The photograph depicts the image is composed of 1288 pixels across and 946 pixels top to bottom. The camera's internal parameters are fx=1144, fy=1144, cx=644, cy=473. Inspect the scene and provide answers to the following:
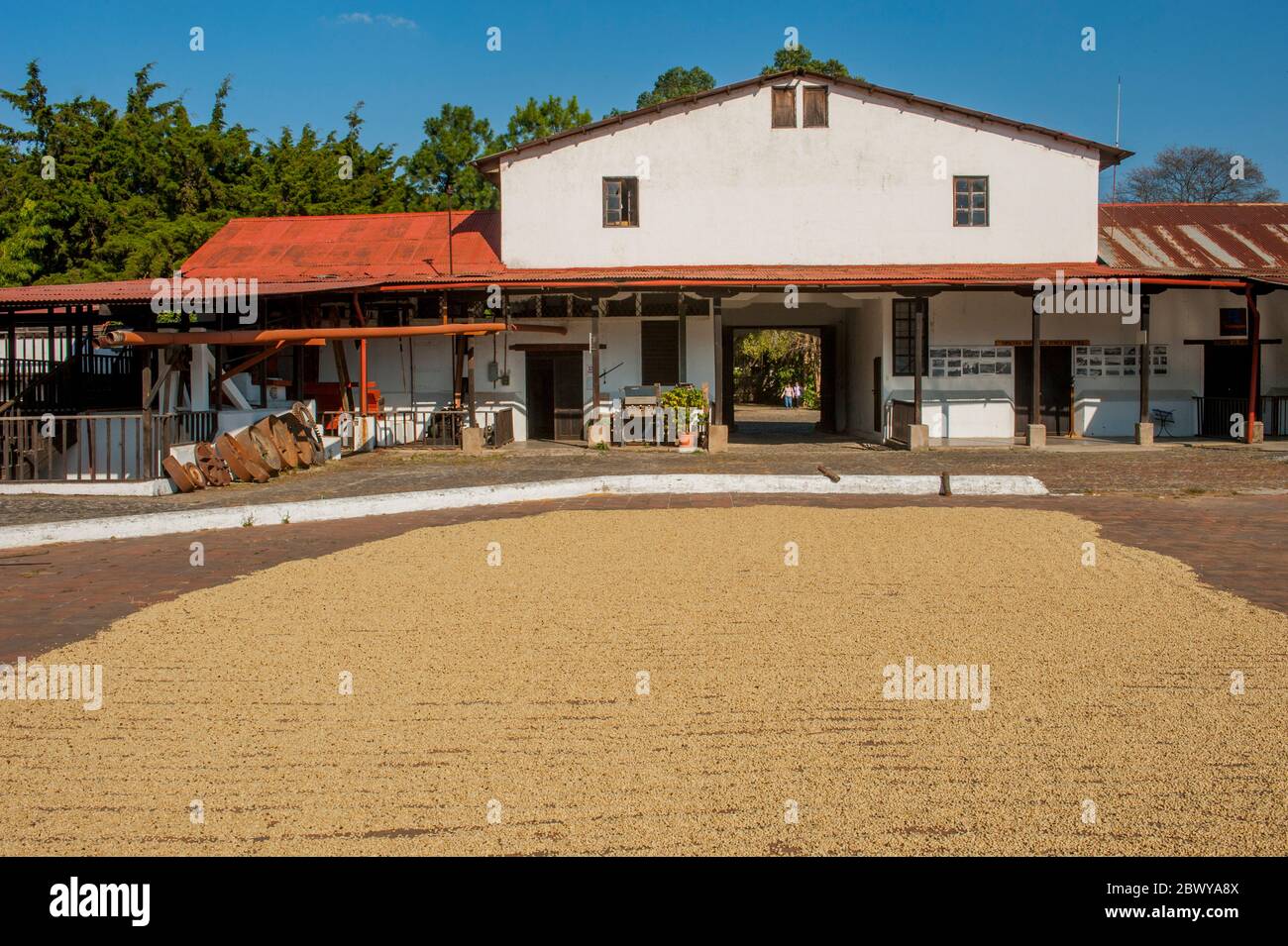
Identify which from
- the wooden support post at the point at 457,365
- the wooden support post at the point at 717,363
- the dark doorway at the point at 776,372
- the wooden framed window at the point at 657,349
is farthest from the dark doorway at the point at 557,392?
the dark doorway at the point at 776,372

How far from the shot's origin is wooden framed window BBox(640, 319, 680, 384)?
23.8m

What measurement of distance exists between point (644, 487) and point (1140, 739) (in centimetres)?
1091

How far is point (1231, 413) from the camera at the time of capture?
23516 millimetres

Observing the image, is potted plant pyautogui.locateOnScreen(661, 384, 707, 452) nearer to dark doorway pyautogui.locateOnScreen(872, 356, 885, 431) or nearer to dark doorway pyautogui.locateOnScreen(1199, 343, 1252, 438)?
dark doorway pyautogui.locateOnScreen(872, 356, 885, 431)

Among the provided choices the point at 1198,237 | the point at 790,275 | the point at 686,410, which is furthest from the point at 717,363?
the point at 1198,237

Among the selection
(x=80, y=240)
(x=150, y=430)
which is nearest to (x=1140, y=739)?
(x=150, y=430)

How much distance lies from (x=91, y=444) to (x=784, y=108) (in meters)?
15.3

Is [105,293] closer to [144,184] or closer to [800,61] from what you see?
[144,184]

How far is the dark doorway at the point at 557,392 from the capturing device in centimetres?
2425

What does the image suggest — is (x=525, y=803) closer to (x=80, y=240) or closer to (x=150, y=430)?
(x=150, y=430)

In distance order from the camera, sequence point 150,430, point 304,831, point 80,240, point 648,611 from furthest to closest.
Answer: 1. point 80,240
2. point 150,430
3. point 648,611
4. point 304,831

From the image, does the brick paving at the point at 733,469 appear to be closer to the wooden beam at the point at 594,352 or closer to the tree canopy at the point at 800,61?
the wooden beam at the point at 594,352

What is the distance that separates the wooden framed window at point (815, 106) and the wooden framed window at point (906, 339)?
4.08 meters
